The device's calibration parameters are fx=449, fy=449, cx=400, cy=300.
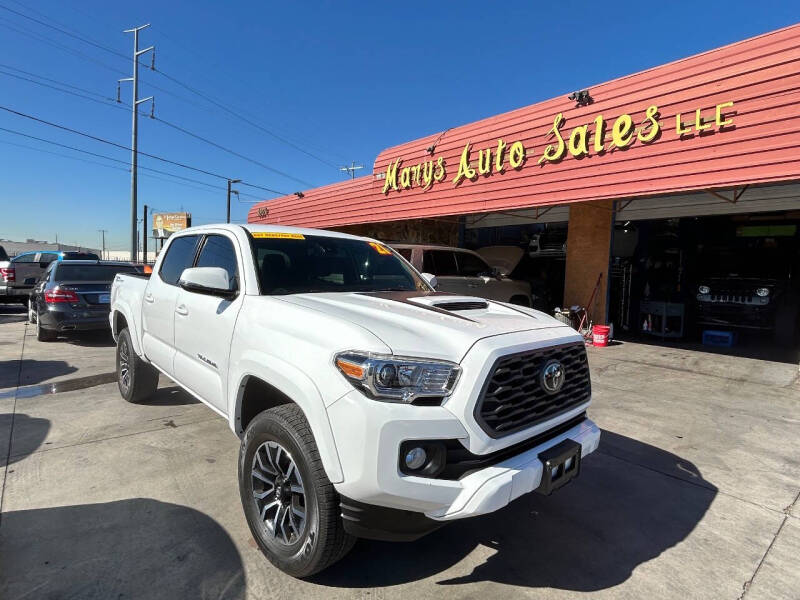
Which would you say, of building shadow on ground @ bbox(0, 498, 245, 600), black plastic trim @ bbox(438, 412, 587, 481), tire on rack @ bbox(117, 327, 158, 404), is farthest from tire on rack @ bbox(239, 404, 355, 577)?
tire on rack @ bbox(117, 327, 158, 404)

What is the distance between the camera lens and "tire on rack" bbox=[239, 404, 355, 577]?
2.00 metres

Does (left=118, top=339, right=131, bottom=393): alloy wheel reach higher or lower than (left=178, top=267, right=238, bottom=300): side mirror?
lower

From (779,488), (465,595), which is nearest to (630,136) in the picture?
(779,488)

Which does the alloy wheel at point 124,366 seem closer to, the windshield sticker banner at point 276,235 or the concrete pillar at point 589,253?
the windshield sticker banner at point 276,235

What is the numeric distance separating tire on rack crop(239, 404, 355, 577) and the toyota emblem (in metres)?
1.15

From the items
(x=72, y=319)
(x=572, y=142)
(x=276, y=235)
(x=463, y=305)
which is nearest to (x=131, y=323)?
(x=276, y=235)

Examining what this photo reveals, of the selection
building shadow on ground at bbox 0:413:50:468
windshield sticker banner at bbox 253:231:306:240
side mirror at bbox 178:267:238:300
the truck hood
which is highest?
windshield sticker banner at bbox 253:231:306:240

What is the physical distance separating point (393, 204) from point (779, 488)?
10.4m

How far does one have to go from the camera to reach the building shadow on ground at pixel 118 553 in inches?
83.8

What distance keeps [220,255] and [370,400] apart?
2.05 metres

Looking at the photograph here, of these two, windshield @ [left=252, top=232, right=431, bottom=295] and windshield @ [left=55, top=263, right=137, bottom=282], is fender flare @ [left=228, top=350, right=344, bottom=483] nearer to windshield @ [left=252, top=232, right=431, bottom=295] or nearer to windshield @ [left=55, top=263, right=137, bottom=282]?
windshield @ [left=252, top=232, right=431, bottom=295]

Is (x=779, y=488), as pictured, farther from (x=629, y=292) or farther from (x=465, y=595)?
(x=629, y=292)

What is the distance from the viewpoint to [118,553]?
7.79 feet

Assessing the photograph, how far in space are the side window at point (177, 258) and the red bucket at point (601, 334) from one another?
7608 mm
